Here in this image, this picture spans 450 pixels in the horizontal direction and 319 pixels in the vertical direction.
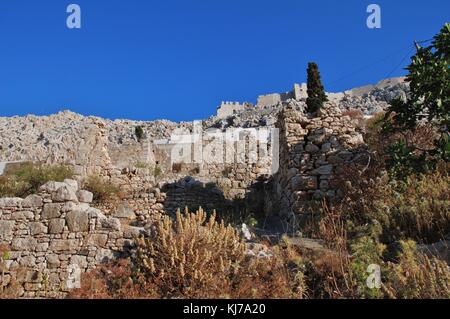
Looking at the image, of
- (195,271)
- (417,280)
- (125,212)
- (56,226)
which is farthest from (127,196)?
(417,280)

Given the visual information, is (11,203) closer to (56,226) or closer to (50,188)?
(50,188)

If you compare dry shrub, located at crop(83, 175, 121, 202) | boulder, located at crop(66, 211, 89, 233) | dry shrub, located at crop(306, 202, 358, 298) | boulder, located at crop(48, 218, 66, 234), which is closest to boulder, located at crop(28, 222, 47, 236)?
boulder, located at crop(48, 218, 66, 234)

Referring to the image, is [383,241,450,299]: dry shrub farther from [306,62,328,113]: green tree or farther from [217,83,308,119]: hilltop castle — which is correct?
[217,83,308,119]: hilltop castle

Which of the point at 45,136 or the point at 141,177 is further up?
the point at 45,136

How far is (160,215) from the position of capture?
40.3 ft

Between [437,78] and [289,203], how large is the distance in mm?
4201

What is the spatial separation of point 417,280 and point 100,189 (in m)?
9.49

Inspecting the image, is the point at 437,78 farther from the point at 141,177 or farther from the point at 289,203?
the point at 141,177

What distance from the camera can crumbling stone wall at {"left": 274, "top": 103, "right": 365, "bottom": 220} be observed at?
936 centimetres

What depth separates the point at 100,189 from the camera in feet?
40.6

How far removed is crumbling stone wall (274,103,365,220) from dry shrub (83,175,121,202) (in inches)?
207

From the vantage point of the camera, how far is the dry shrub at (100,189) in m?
12.3

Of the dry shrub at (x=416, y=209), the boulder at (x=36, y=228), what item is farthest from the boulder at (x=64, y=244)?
the dry shrub at (x=416, y=209)

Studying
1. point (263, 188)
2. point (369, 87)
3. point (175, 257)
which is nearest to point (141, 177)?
point (263, 188)
